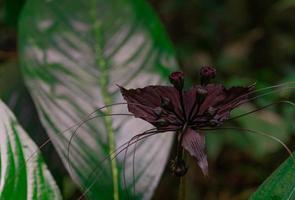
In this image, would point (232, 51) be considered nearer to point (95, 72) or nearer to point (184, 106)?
point (95, 72)

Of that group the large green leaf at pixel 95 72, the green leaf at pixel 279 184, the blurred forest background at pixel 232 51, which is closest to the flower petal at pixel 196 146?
the green leaf at pixel 279 184

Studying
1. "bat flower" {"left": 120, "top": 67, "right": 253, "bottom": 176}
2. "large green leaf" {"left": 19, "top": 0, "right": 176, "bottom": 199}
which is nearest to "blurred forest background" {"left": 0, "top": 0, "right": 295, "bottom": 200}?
"large green leaf" {"left": 19, "top": 0, "right": 176, "bottom": 199}

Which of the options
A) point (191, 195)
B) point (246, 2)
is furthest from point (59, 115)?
point (246, 2)

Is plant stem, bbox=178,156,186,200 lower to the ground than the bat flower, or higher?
lower

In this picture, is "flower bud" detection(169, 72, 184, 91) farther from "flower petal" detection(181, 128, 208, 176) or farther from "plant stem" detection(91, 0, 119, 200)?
"plant stem" detection(91, 0, 119, 200)

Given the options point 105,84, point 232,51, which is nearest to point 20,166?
point 105,84

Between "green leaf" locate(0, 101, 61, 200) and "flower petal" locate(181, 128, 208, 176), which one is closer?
"flower petal" locate(181, 128, 208, 176)
